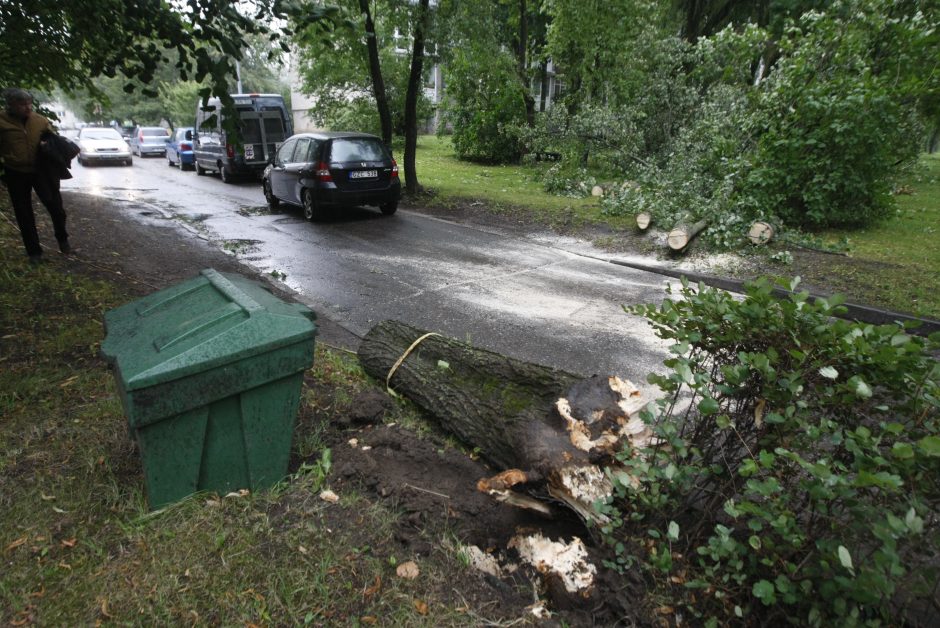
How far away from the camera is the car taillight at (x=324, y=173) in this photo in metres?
11.4

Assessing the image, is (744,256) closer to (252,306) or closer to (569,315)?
(569,315)

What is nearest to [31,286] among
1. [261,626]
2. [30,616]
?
[30,616]

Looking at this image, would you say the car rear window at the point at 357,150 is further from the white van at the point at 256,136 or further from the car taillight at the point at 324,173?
the white van at the point at 256,136

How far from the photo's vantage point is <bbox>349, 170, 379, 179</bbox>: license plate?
11625 mm

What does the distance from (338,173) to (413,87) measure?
4.03 meters

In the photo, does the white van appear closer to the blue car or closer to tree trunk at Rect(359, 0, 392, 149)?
the blue car

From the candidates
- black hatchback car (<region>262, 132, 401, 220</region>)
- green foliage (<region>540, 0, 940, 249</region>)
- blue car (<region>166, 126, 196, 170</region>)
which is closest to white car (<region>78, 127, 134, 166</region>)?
blue car (<region>166, 126, 196, 170</region>)

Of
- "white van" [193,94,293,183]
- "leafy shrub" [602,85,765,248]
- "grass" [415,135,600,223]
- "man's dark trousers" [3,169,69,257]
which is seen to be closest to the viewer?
"man's dark trousers" [3,169,69,257]

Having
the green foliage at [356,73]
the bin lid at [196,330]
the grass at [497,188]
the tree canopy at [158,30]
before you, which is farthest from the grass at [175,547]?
the green foliage at [356,73]

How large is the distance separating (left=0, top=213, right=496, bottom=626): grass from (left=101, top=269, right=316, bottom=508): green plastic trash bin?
141mm

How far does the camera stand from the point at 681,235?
29.7 ft

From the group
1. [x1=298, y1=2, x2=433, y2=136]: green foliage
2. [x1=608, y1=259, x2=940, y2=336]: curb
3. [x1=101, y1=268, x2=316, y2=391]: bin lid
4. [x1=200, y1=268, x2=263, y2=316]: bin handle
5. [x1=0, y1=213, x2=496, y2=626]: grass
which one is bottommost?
[x1=608, y1=259, x2=940, y2=336]: curb

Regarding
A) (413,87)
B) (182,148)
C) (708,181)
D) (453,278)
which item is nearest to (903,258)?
(708,181)

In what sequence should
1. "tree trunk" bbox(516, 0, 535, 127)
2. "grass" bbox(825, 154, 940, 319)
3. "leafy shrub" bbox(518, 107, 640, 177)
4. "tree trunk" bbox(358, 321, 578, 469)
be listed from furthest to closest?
1. "tree trunk" bbox(516, 0, 535, 127)
2. "leafy shrub" bbox(518, 107, 640, 177)
3. "grass" bbox(825, 154, 940, 319)
4. "tree trunk" bbox(358, 321, 578, 469)
